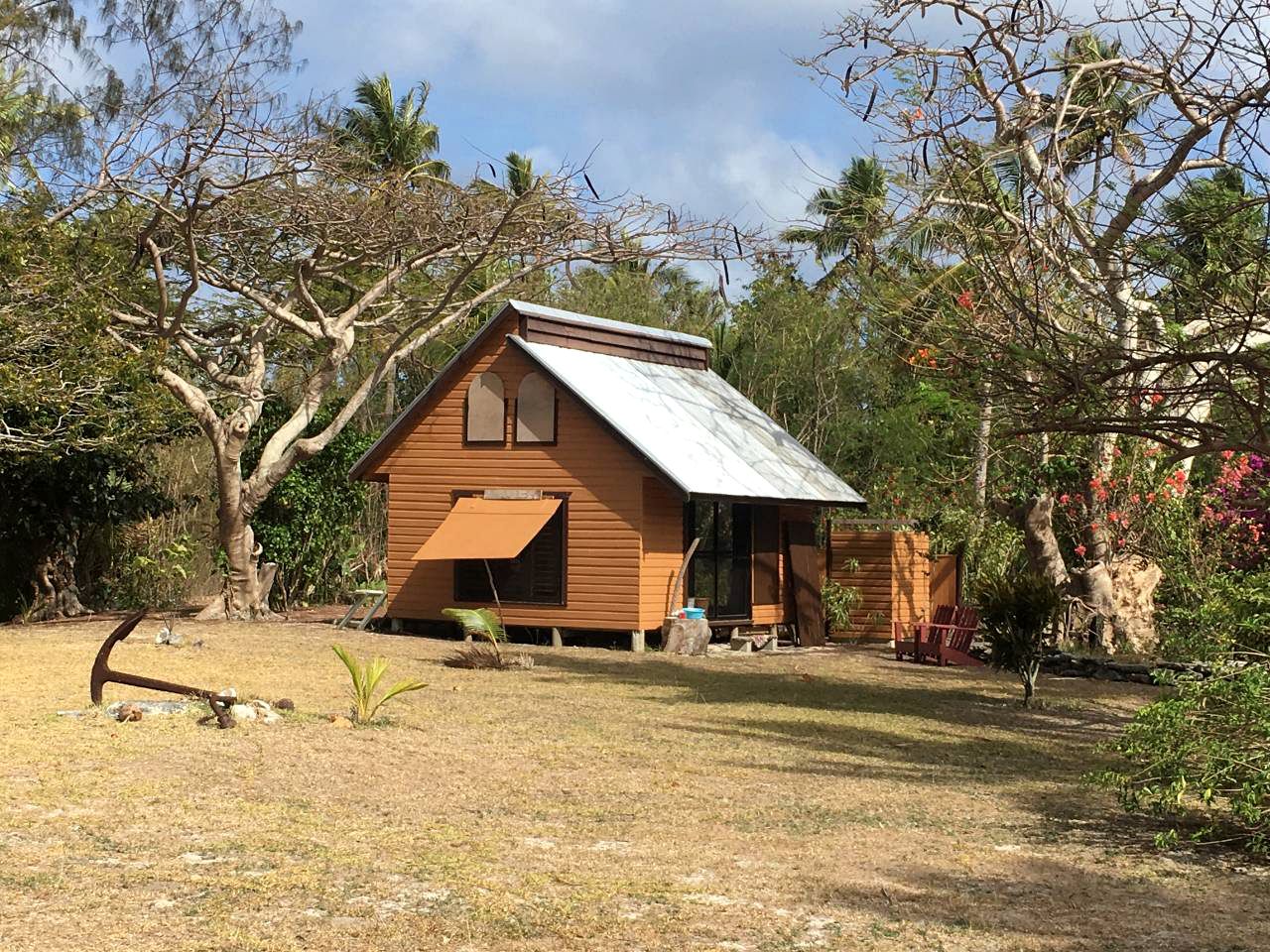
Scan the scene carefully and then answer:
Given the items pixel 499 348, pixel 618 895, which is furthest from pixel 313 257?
pixel 618 895

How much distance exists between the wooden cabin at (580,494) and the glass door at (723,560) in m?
0.02

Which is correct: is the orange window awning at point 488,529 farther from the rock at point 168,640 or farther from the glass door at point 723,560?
the rock at point 168,640

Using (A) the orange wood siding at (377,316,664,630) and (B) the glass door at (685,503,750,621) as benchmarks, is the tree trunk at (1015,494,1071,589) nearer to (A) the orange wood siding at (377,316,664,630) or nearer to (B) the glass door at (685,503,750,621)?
(B) the glass door at (685,503,750,621)

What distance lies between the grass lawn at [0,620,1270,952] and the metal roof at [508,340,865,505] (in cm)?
677

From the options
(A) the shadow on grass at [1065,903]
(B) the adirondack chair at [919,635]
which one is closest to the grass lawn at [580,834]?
(A) the shadow on grass at [1065,903]

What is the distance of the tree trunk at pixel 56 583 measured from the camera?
24.3 metres

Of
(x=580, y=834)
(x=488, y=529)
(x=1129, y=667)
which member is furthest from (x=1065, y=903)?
(x=488, y=529)

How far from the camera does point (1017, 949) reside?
20.2ft

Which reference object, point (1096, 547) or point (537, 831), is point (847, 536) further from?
point (537, 831)

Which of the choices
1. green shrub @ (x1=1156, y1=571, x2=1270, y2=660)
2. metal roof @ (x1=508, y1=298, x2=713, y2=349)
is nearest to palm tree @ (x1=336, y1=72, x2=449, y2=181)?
metal roof @ (x1=508, y1=298, x2=713, y2=349)

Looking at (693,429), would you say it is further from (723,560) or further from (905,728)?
(905,728)

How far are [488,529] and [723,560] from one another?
3.73 m

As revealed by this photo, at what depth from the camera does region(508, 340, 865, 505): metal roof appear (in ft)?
69.3

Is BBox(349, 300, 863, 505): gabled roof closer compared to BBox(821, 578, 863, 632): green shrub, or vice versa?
BBox(349, 300, 863, 505): gabled roof
